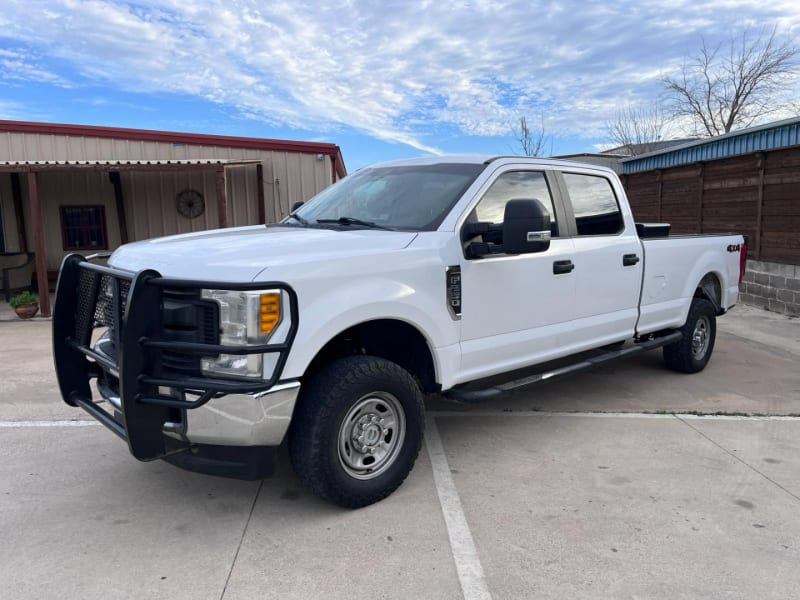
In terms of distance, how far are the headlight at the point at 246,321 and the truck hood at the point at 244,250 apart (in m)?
0.09

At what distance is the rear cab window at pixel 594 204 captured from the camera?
4.72m

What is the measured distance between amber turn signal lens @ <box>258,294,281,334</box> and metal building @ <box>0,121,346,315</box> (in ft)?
27.9

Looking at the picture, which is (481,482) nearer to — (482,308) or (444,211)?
(482,308)

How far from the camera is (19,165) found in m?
10.3

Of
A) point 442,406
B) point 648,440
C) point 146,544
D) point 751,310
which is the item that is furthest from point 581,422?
point 751,310

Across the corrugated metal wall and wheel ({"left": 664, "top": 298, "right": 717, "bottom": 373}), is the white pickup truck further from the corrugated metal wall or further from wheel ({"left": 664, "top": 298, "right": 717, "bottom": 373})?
the corrugated metal wall

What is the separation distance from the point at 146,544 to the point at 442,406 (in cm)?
286

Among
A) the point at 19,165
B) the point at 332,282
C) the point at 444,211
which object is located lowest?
the point at 332,282

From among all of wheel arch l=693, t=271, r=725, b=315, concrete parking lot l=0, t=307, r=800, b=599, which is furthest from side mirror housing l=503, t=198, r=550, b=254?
wheel arch l=693, t=271, r=725, b=315

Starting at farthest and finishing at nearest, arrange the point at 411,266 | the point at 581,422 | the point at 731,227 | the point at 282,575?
1. the point at 731,227
2. the point at 581,422
3. the point at 411,266
4. the point at 282,575

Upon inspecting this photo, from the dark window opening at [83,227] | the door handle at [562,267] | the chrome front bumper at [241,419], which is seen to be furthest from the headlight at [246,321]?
the dark window opening at [83,227]

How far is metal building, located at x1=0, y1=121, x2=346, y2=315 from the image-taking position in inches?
478

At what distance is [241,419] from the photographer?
111 inches

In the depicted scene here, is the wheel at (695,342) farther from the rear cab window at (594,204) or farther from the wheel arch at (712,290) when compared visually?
the rear cab window at (594,204)
